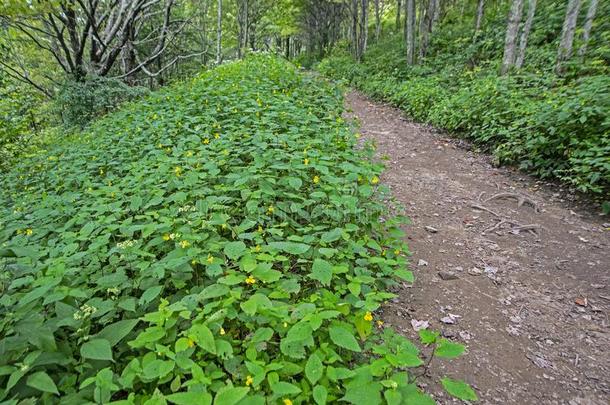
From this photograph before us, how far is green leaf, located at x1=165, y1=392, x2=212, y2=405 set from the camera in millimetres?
1541

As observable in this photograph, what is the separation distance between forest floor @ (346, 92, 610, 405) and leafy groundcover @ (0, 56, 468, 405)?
599 millimetres

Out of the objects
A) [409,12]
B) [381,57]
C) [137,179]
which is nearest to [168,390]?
[137,179]

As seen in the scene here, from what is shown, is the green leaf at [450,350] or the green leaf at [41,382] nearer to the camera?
the green leaf at [41,382]

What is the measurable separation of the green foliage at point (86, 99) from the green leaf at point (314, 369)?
10416mm

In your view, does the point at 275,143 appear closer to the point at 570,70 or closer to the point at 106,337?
the point at 106,337

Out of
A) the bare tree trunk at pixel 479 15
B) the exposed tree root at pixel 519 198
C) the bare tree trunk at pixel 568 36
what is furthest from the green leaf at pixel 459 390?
the bare tree trunk at pixel 479 15

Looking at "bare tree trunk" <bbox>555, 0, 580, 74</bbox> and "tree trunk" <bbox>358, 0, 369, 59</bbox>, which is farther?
"tree trunk" <bbox>358, 0, 369, 59</bbox>

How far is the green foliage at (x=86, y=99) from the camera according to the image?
9.66m

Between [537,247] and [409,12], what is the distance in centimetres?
1224

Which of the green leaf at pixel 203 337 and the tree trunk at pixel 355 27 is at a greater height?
the tree trunk at pixel 355 27

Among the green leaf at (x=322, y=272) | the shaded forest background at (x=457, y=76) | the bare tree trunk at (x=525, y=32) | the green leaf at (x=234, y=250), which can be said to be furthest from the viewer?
the bare tree trunk at (x=525, y=32)

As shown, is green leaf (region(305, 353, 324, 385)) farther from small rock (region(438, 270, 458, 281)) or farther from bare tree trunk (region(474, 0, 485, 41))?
bare tree trunk (region(474, 0, 485, 41))

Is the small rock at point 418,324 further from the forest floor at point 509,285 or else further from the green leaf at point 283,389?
the green leaf at point 283,389

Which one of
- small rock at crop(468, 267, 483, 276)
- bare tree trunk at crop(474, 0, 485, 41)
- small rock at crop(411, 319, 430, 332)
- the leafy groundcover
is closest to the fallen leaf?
small rock at crop(468, 267, 483, 276)
